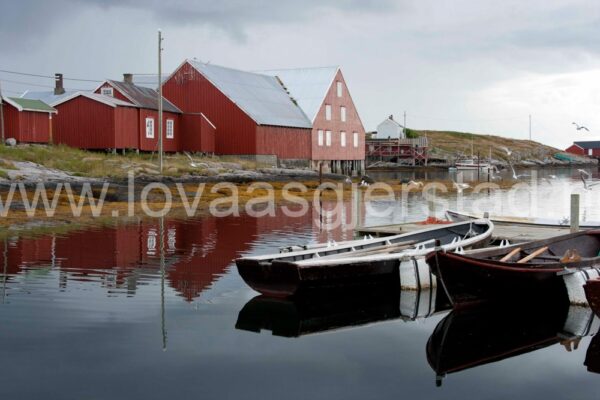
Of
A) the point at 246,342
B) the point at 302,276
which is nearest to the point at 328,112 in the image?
the point at 302,276

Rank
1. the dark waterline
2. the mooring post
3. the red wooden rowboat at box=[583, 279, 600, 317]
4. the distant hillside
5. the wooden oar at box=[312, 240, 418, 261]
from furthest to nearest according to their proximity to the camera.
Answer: the distant hillside, the mooring post, the wooden oar at box=[312, 240, 418, 261], the red wooden rowboat at box=[583, 279, 600, 317], the dark waterline

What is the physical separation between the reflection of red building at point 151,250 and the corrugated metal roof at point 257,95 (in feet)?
75.5

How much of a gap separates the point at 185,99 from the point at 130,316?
39641 millimetres

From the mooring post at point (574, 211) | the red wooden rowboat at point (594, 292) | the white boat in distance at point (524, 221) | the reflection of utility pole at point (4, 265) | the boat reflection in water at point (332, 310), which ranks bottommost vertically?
the boat reflection in water at point (332, 310)

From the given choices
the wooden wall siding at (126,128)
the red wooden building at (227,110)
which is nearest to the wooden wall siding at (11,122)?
the wooden wall siding at (126,128)

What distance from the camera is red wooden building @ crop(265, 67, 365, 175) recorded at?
5891 centimetres

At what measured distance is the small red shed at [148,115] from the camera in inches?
1837

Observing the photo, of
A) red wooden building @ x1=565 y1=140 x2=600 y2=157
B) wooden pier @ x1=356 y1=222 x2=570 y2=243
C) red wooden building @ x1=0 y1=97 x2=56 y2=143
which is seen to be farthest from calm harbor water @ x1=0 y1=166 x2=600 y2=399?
red wooden building @ x1=565 y1=140 x2=600 y2=157

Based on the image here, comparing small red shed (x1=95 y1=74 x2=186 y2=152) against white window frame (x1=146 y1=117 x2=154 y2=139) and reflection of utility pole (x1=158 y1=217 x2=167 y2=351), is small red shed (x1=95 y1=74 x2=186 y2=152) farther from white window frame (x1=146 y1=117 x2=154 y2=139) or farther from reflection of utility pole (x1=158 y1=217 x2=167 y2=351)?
reflection of utility pole (x1=158 y1=217 x2=167 y2=351)

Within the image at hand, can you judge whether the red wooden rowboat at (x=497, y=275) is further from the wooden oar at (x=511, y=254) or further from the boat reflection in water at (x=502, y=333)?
the boat reflection in water at (x=502, y=333)

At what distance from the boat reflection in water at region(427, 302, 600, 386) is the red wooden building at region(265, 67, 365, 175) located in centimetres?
4434

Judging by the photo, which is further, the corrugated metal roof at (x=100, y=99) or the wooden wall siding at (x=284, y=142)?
the wooden wall siding at (x=284, y=142)

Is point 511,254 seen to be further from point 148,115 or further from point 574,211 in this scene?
point 148,115

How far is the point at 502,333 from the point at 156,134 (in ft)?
126
